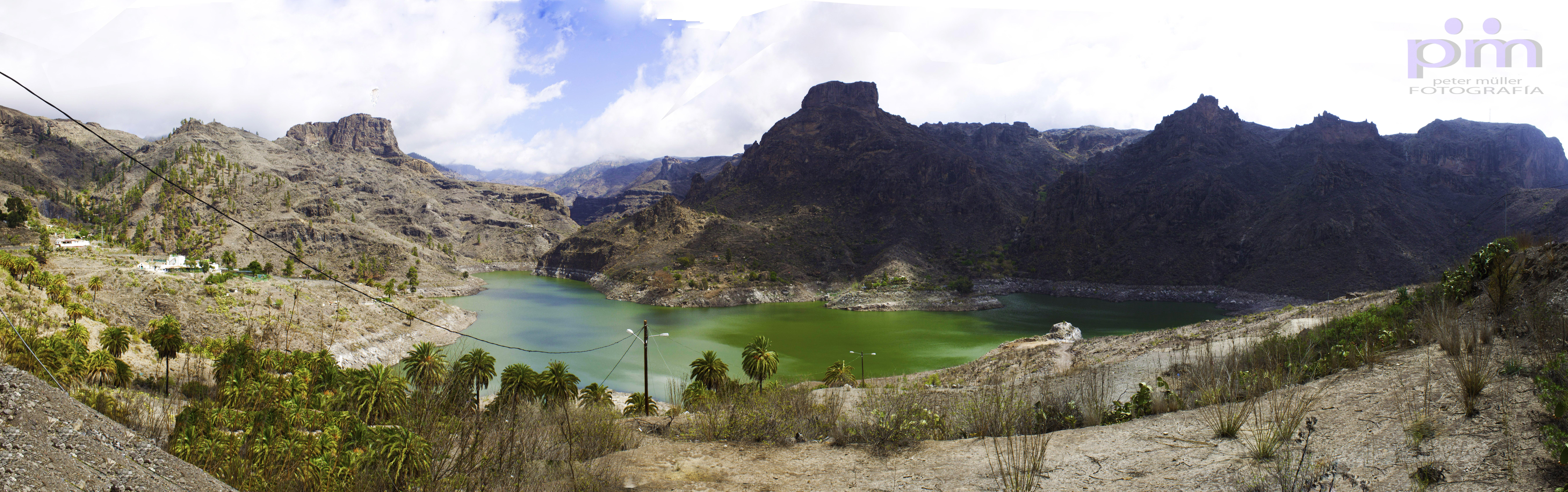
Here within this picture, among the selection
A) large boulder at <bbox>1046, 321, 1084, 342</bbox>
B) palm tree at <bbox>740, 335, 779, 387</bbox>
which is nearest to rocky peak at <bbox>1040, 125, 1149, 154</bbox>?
large boulder at <bbox>1046, 321, 1084, 342</bbox>

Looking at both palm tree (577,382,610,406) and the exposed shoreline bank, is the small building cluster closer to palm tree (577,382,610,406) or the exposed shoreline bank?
the exposed shoreline bank

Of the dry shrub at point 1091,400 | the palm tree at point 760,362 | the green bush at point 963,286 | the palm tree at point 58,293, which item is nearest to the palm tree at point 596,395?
the palm tree at point 760,362

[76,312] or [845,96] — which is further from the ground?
[845,96]

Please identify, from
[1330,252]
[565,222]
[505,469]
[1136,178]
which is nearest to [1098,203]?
[1136,178]

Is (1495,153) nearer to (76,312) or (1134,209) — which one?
(1134,209)

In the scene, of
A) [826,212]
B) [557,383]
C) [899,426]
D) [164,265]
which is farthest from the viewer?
[826,212]

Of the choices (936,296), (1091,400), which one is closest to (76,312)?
(1091,400)
